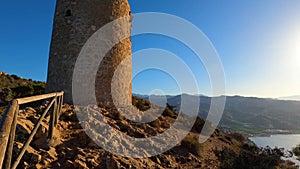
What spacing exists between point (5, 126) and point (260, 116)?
9823 cm

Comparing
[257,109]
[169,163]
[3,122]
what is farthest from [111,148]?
[257,109]

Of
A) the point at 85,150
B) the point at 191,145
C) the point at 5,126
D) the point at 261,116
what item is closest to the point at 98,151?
the point at 85,150

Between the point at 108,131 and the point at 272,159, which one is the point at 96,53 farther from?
the point at 272,159

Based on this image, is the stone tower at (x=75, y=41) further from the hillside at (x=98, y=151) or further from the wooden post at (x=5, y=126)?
the wooden post at (x=5, y=126)

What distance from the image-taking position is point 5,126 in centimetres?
245

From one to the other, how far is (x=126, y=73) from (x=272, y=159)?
6.86 metres

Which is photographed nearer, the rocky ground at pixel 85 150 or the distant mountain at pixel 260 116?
the rocky ground at pixel 85 150

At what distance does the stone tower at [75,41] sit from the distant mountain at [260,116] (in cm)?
4600

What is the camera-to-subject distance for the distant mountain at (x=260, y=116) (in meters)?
69.2

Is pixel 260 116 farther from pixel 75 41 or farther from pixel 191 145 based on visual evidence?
pixel 75 41

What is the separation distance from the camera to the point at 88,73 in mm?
9367

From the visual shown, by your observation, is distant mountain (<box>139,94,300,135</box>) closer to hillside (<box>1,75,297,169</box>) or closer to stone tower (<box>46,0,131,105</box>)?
stone tower (<box>46,0,131,105</box>)

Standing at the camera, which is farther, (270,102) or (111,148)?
(270,102)

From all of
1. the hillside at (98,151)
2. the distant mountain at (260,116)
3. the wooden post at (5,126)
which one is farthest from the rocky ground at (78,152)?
the distant mountain at (260,116)
